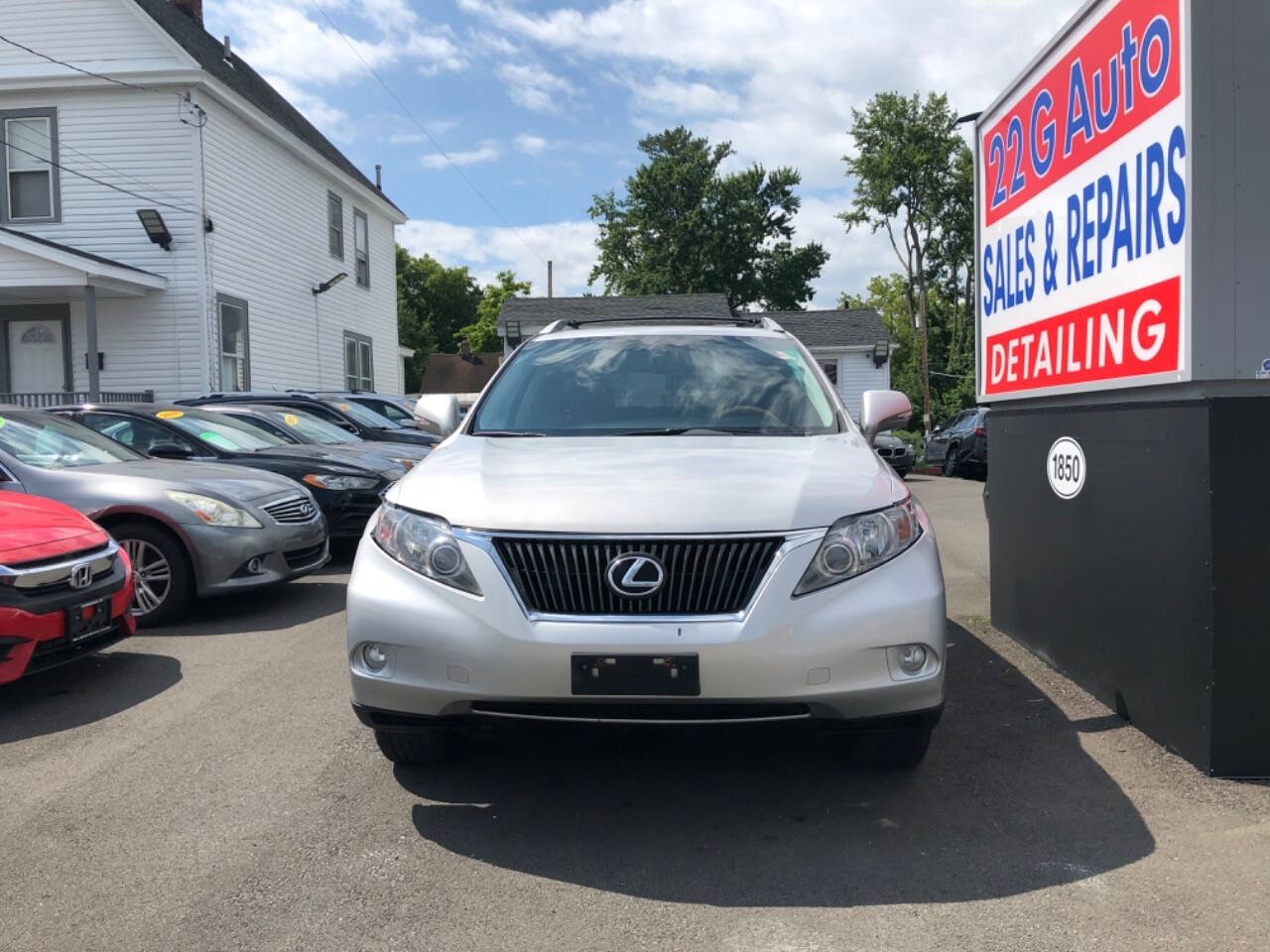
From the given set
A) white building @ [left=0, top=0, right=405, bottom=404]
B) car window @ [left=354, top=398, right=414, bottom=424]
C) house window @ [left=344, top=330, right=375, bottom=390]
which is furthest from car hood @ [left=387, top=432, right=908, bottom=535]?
house window @ [left=344, top=330, right=375, bottom=390]

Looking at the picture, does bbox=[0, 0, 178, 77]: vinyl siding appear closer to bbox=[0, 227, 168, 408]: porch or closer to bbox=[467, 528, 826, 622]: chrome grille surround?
bbox=[0, 227, 168, 408]: porch

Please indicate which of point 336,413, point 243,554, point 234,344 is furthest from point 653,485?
point 234,344

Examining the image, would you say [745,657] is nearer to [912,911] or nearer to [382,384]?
[912,911]

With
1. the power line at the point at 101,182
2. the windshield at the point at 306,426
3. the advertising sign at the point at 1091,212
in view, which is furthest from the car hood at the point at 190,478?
the power line at the point at 101,182

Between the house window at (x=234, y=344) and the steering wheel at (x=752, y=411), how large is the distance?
52.1 feet

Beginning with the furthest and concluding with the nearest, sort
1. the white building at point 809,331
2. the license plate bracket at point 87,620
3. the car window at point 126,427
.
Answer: the white building at point 809,331, the car window at point 126,427, the license plate bracket at point 87,620

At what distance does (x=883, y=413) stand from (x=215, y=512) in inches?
172

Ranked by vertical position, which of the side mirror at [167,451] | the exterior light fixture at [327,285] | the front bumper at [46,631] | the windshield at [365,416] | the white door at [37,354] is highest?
the exterior light fixture at [327,285]

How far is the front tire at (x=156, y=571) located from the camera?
22.4ft

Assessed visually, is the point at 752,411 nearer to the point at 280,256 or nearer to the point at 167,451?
the point at 167,451

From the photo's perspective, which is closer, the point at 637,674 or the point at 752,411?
the point at 637,674

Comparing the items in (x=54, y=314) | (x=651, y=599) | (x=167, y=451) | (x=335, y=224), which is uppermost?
(x=335, y=224)

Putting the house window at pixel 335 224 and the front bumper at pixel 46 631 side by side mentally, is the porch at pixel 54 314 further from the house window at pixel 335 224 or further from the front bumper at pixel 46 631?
the front bumper at pixel 46 631

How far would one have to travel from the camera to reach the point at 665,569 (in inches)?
130
